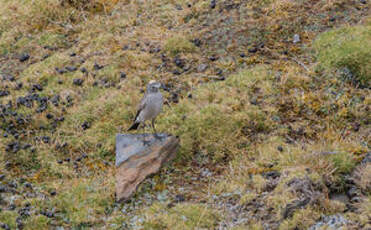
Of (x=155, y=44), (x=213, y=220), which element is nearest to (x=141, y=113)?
(x=213, y=220)

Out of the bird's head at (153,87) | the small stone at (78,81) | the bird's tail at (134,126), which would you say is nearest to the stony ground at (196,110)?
the small stone at (78,81)

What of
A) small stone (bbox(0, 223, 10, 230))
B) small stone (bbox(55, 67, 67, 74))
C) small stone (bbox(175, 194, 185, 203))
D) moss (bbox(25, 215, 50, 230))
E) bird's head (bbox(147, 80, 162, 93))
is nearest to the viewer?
small stone (bbox(0, 223, 10, 230))

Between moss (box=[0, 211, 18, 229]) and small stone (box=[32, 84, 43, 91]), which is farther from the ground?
small stone (box=[32, 84, 43, 91])

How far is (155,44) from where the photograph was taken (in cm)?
1309

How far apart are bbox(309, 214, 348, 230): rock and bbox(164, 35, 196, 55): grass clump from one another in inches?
257

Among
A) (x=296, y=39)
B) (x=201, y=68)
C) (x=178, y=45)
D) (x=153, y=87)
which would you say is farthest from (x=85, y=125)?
(x=296, y=39)

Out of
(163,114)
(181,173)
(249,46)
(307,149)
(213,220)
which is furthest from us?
(249,46)

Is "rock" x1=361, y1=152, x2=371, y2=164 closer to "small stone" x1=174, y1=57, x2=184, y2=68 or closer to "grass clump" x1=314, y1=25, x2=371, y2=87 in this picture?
"grass clump" x1=314, y1=25, x2=371, y2=87

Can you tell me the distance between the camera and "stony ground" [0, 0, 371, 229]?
27.3 ft

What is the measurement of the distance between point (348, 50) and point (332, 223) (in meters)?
5.11

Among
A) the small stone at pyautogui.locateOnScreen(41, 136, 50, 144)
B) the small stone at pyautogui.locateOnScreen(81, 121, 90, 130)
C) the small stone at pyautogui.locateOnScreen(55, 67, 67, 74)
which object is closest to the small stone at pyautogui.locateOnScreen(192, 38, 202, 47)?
the small stone at pyautogui.locateOnScreen(55, 67, 67, 74)

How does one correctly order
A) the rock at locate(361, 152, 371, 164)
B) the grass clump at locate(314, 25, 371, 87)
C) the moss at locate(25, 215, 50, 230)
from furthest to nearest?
the grass clump at locate(314, 25, 371, 87)
the moss at locate(25, 215, 50, 230)
the rock at locate(361, 152, 371, 164)

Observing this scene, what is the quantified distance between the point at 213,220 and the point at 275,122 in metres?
2.96

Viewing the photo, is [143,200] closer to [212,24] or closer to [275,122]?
[275,122]
